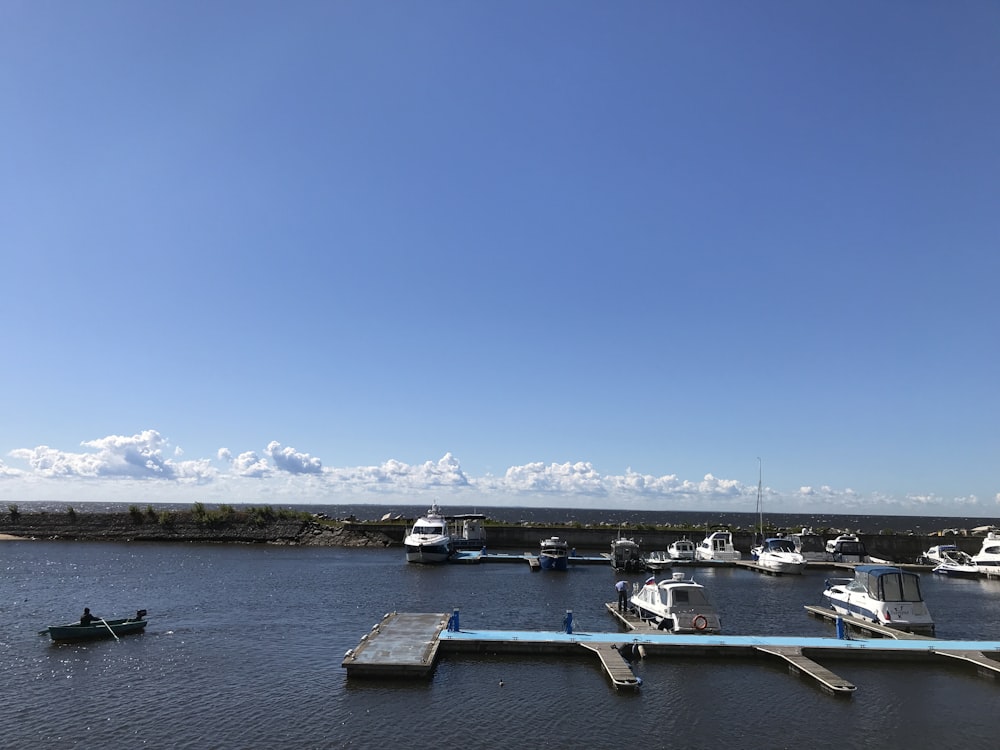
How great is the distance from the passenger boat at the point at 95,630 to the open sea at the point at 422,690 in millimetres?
667

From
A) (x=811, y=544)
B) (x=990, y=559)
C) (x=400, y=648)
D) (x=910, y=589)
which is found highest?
(x=910, y=589)

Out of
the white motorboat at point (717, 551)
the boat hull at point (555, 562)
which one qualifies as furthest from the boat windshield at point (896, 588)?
the white motorboat at point (717, 551)

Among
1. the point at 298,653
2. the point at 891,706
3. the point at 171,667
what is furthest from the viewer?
the point at 298,653

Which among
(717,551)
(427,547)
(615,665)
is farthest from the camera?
(717,551)

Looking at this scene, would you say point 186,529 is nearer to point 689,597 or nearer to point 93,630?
point 93,630

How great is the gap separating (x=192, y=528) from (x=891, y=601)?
270 feet

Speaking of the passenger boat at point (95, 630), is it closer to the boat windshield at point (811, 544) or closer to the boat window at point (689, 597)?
the boat window at point (689, 597)

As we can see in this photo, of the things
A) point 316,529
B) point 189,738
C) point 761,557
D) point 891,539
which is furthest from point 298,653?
point 891,539

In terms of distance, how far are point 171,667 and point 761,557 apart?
5203 centimetres

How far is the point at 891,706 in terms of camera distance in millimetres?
22969

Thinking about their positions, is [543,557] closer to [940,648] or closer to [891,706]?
[940,648]

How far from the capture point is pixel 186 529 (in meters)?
89.8

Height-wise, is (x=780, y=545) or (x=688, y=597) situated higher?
(x=688, y=597)

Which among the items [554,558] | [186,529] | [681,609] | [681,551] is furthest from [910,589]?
[186,529]
